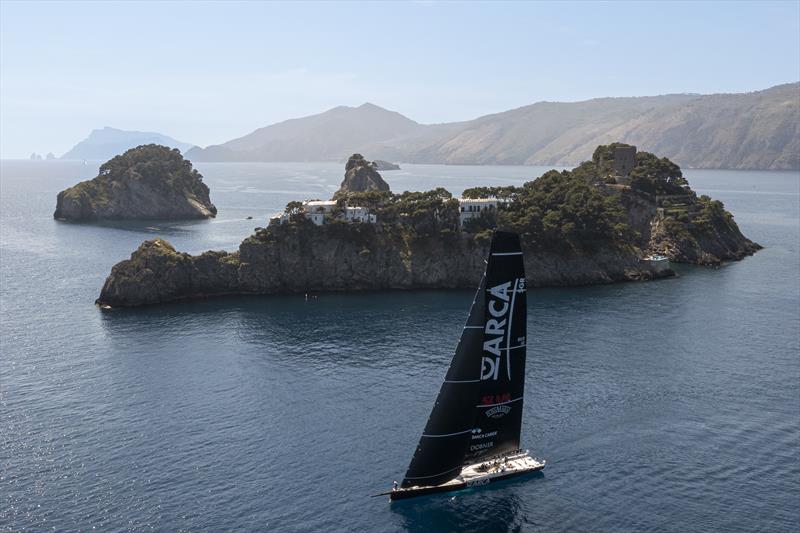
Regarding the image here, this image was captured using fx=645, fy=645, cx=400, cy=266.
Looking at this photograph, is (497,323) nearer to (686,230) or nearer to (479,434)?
(479,434)

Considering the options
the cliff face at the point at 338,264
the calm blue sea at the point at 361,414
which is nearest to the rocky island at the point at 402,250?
the cliff face at the point at 338,264

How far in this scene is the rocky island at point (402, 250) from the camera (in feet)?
398

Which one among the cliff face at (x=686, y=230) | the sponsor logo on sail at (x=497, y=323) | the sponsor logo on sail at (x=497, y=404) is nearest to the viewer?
the sponsor logo on sail at (x=497, y=323)

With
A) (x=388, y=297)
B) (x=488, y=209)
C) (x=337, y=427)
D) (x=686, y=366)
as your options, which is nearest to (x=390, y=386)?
(x=337, y=427)

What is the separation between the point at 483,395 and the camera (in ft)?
176

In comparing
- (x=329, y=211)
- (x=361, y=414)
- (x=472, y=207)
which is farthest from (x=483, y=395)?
(x=472, y=207)

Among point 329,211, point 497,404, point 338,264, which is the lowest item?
point 497,404

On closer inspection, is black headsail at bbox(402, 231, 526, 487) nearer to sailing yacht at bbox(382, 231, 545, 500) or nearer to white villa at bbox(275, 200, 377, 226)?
sailing yacht at bbox(382, 231, 545, 500)

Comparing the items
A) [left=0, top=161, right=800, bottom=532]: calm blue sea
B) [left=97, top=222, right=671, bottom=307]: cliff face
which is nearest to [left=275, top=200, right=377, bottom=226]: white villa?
[left=97, top=222, right=671, bottom=307]: cliff face

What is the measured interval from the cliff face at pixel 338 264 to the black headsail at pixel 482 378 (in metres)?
74.2

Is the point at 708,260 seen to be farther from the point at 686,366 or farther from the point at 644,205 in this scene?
the point at 686,366

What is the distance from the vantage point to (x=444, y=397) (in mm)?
52031

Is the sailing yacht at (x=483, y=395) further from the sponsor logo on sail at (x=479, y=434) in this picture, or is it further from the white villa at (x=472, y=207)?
the white villa at (x=472, y=207)

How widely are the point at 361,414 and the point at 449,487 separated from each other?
17.1 metres
